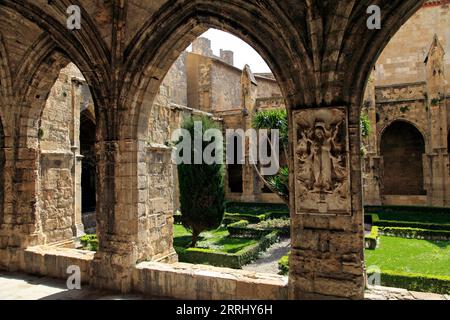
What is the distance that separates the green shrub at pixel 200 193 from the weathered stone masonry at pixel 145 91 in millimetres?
4108

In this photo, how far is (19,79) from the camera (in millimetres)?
5973

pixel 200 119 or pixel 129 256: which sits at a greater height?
pixel 200 119

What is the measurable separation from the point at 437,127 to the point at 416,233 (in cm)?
644

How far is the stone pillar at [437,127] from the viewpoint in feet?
47.0

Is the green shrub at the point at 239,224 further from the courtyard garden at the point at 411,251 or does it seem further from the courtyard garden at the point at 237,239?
the courtyard garden at the point at 411,251

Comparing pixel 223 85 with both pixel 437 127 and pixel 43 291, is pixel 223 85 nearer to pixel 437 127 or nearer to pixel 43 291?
pixel 437 127

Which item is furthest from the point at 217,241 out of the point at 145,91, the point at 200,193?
the point at 145,91

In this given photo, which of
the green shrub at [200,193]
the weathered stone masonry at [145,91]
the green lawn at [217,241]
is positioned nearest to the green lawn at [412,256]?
the green lawn at [217,241]

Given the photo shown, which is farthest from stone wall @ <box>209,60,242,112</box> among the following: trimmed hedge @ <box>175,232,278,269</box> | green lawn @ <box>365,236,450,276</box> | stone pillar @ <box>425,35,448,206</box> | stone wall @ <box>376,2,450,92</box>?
green lawn @ <box>365,236,450,276</box>

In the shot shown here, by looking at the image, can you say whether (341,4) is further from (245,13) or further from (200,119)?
(200,119)

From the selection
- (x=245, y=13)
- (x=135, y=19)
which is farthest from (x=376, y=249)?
(x=135, y=19)

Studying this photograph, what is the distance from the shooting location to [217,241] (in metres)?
11.3

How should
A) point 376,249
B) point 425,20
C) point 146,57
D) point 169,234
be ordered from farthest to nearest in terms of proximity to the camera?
point 425,20
point 376,249
point 169,234
point 146,57

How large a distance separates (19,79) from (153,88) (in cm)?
287
